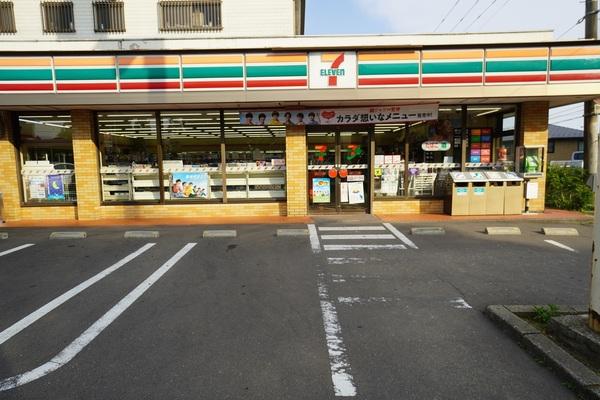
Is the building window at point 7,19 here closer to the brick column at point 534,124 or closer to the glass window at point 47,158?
the glass window at point 47,158

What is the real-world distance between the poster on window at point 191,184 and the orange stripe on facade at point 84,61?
3.35 metres

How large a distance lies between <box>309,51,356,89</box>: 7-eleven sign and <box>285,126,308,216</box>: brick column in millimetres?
1478

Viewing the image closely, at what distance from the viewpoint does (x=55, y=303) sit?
192 inches

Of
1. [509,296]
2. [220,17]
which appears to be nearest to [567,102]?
[509,296]

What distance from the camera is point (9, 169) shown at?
1059cm

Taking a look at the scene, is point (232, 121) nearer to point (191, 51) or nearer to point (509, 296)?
point (191, 51)

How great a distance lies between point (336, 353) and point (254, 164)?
8.18m

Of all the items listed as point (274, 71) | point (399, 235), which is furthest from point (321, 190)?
point (274, 71)

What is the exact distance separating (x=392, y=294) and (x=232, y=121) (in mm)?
7553

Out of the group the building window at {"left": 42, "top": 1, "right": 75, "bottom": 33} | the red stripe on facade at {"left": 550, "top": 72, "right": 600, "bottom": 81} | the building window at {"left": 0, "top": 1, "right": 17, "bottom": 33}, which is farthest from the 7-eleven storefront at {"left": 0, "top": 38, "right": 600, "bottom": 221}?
the building window at {"left": 0, "top": 1, "right": 17, "bottom": 33}

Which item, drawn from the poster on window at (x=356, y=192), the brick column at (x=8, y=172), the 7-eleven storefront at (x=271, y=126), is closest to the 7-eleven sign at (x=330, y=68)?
the 7-eleven storefront at (x=271, y=126)

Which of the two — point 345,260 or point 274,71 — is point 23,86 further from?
point 345,260

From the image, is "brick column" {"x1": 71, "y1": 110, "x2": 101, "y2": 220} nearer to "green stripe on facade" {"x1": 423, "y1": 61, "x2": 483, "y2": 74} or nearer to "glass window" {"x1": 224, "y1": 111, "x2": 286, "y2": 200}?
"glass window" {"x1": 224, "y1": 111, "x2": 286, "y2": 200}

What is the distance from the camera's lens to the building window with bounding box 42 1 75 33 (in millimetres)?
13570
